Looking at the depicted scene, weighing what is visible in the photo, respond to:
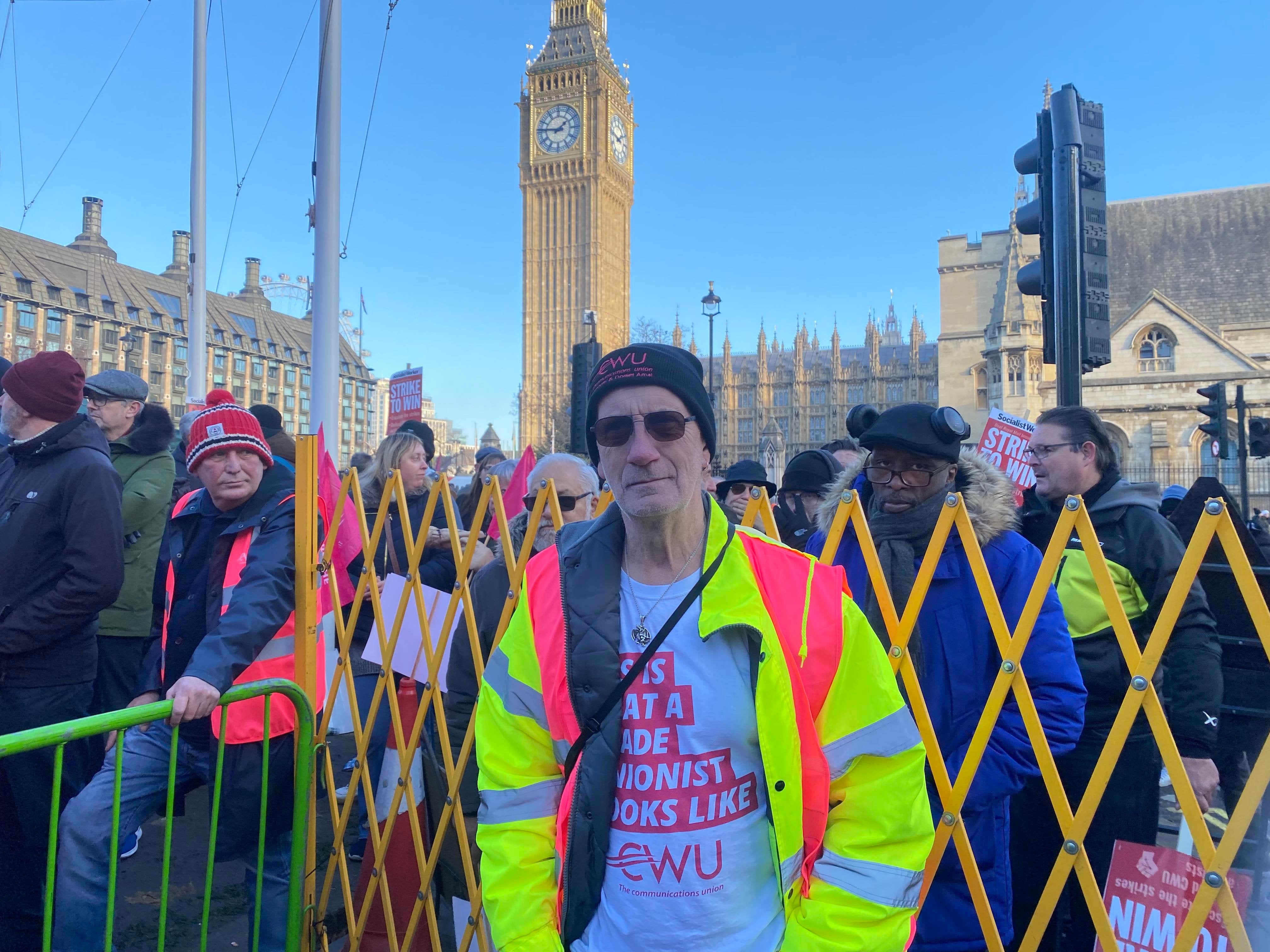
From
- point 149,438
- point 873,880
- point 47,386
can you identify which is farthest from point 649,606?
point 149,438

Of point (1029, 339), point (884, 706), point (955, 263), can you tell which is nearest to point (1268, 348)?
point (1029, 339)

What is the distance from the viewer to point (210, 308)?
65.5m

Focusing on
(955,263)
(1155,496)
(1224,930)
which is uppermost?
(955,263)

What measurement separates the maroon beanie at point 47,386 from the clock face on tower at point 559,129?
2897 inches

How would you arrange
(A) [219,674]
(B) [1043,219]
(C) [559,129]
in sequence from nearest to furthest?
(A) [219,674]
(B) [1043,219]
(C) [559,129]

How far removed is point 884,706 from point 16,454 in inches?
128

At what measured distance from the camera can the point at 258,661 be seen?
2.92m

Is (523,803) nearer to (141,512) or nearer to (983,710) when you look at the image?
(983,710)

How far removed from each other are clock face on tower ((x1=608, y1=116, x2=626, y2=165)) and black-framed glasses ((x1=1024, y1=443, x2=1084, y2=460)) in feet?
243

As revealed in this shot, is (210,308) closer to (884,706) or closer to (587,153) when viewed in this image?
(587,153)

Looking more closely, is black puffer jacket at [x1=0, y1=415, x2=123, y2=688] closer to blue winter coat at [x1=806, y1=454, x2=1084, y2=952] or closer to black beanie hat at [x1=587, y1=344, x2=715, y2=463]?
black beanie hat at [x1=587, y1=344, x2=715, y2=463]

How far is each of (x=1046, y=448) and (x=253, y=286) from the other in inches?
3217

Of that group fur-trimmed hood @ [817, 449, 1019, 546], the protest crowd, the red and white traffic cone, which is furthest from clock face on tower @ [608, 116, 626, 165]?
fur-trimmed hood @ [817, 449, 1019, 546]

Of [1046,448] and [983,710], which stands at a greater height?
[1046,448]
